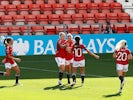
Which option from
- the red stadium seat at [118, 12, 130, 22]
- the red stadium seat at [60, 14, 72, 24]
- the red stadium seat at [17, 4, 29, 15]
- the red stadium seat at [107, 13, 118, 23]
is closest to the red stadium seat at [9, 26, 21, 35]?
the red stadium seat at [17, 4, 29, 15]

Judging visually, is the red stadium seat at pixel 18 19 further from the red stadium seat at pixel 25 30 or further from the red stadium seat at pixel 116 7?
the red stadium seat at pixel 116 7

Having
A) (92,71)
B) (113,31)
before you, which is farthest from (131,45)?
(92,71)

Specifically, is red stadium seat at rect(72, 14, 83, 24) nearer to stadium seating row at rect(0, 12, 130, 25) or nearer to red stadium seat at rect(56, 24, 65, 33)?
stadium seating row at rect(0, 12, 130, 25)

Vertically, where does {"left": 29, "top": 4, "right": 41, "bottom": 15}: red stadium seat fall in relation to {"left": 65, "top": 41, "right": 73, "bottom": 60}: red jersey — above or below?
above

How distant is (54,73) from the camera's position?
21.7 m

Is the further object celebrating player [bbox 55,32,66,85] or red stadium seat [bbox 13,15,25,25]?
red stadium seat [bbox 13,15,25,25]

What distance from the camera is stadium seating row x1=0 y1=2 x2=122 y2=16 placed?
3275cm

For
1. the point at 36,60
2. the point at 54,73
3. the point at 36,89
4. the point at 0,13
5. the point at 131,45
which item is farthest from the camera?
the point at 0,13

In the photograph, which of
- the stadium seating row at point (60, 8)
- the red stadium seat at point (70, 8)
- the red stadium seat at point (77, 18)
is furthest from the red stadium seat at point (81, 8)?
the red stadium seat at point (77, 18)

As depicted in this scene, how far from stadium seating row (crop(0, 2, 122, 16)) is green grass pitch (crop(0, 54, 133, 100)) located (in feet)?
23.2

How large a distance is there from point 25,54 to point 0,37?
180 centimetres

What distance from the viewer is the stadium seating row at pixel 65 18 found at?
31688 mm

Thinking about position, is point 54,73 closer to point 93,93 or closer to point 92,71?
point 92,71

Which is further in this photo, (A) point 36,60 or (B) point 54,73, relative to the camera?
(A) point 36,60
